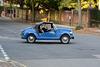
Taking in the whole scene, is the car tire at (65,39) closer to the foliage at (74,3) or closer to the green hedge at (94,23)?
the green hedge at (94,23)

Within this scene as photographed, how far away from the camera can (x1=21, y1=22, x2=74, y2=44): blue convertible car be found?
72.2ft

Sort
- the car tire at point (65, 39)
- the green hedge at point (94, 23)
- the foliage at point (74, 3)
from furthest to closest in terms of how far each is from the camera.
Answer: the foliage at point (74, 3), the green hedge at point (94, 23), the car tire at point (65, 39)

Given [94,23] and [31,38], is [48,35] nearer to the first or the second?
[31,38]

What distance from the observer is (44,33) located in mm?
22172

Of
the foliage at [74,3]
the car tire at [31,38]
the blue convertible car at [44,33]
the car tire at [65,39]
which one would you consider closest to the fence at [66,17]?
the foliage at [74,3]

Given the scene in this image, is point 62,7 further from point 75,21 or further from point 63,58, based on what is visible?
point 63,58

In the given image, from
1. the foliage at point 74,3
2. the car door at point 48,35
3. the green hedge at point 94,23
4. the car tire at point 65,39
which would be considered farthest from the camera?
the foliage at point 74,3

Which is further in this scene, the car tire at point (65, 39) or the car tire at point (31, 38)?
the car tire at point (65, 39)

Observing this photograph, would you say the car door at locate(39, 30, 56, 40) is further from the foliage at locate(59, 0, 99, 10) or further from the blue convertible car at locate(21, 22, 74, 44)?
the foliage at locate(59, 0, 99, 10)

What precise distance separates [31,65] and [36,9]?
54.3m

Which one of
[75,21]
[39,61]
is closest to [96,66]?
[39,61]

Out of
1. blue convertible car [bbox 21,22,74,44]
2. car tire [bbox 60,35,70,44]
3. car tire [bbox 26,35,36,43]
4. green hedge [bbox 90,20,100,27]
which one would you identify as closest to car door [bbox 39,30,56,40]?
blue convertible car [bbox 21,22,74,44]

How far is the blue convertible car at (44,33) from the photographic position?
72.2ft

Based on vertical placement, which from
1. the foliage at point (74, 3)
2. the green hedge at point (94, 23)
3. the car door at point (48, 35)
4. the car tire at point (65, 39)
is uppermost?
the foliage at point (74, 3)
